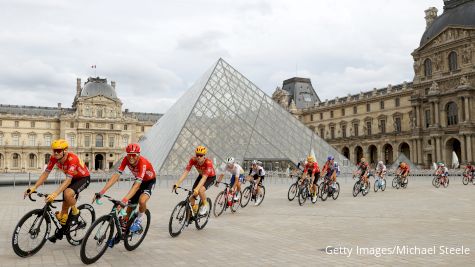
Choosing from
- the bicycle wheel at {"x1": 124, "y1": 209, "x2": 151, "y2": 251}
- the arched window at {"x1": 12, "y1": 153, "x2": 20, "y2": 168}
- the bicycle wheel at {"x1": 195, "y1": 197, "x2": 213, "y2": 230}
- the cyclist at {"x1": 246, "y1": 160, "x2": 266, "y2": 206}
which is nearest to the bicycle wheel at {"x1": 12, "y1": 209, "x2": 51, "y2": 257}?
the bicycle wheel at {"x1": 124, "y1": 209, "x2": 151, "y2": 251}

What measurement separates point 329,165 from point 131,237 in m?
8.67

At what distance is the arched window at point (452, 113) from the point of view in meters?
46.5

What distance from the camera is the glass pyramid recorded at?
24.1 metres

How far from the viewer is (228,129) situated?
26.5m

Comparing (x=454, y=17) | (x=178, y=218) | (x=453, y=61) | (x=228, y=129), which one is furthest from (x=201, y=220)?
(x=454, y=17)

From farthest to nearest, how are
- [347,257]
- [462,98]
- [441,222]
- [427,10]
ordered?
[427,10]
[462,98]
[441,222]
[347,257]

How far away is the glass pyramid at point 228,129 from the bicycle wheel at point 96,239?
16670 mm

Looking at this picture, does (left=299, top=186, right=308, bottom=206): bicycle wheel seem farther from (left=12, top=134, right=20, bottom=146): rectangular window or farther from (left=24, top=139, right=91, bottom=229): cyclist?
(left=12, top=134, right=20, bottom=146): rectangular window

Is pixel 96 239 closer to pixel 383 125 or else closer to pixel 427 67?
pixel 427 67

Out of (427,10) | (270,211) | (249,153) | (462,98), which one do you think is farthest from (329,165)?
(427,10)

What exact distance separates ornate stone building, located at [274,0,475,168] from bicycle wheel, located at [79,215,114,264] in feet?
148

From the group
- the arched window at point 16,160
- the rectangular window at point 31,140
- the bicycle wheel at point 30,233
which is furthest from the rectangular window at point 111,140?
the bicycle wheel at point 30,233

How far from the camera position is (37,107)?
78312mm

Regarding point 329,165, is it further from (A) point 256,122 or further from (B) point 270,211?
(A) point 256,122
